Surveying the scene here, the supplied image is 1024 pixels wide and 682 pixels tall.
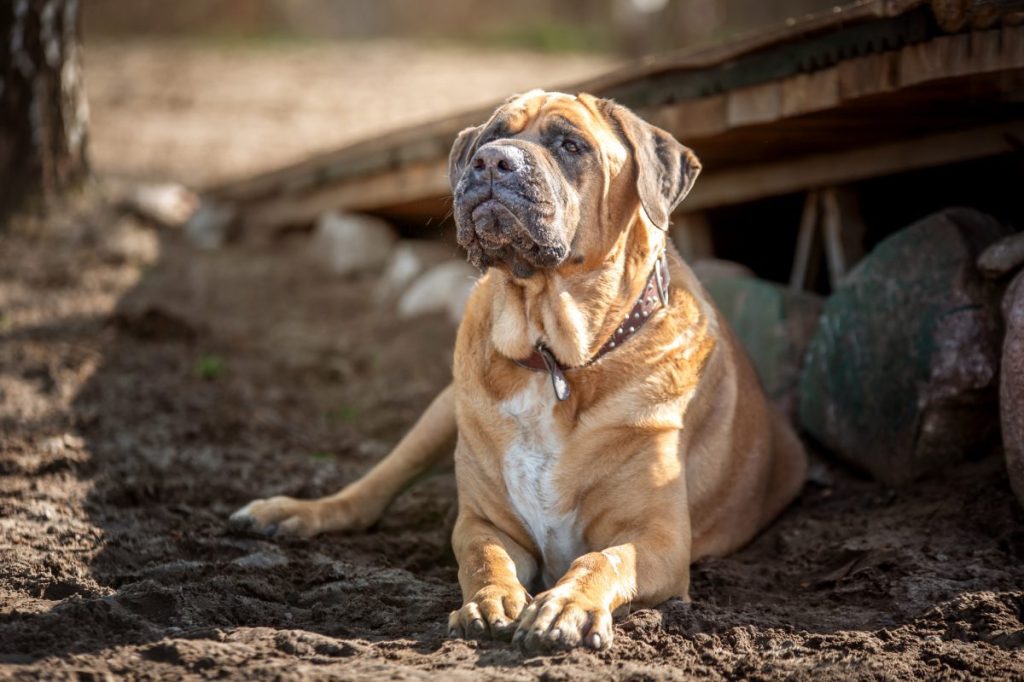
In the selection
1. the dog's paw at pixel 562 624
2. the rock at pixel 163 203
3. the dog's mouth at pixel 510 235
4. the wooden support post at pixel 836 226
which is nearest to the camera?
the dog's paw at pixel 562 624

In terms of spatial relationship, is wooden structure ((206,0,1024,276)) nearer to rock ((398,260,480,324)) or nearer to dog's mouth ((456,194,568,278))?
rock ((398,260,480,324))

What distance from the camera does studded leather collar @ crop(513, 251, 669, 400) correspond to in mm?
3871

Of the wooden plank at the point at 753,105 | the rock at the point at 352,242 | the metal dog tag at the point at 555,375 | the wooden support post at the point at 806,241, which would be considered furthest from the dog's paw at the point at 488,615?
the rock at the point at 352,242

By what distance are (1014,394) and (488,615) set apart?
6.57 feet

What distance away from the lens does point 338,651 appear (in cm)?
314

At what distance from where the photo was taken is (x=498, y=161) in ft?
11.9

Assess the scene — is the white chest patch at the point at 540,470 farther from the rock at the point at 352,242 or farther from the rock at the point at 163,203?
the rock at the point at 163,203

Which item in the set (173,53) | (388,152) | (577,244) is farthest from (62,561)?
(173,53)

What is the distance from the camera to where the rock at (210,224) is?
916 centimetres

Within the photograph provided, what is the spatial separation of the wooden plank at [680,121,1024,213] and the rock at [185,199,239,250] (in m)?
4.10

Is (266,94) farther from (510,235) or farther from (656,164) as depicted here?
(510,235)

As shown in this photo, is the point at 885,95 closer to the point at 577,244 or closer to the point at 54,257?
the point at 577,244

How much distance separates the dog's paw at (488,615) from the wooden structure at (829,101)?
2.46 meters

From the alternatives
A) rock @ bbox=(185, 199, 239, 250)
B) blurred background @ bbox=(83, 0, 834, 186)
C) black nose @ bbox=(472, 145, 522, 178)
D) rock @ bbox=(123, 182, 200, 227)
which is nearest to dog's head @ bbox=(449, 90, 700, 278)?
black nose @ bbox=(472, 145, 522, 178)
